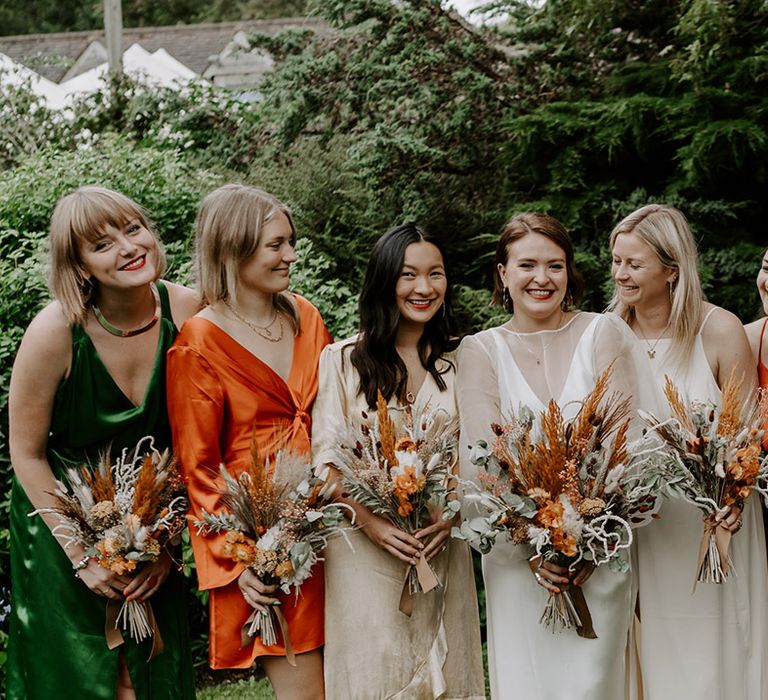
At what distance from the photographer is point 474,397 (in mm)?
4301

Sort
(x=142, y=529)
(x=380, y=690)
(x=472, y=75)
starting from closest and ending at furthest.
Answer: (x=142, y=529) < (x=380, y=690) < (x=472, y=75)

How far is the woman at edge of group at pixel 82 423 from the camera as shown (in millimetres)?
4145

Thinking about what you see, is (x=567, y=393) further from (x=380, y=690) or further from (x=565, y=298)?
(x=380, y=690)

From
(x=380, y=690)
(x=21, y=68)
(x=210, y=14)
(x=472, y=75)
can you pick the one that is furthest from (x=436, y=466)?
(x=210, y=14)

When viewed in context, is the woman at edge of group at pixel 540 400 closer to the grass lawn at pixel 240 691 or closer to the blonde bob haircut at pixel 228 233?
the blonde bob haircut at pixel 228 233

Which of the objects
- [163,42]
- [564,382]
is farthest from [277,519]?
[163,42]

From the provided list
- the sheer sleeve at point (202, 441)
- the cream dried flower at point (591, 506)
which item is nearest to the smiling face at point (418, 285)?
the sheer sleeve at point (202, 441)

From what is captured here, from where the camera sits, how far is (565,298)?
4590 millimetres

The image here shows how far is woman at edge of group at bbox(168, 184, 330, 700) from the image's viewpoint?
411 cm

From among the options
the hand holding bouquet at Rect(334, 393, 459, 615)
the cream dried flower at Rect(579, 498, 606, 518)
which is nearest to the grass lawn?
the hand holding bouquet at Rect(334, 393, 459, 615)

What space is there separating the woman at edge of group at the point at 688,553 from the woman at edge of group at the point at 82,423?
2.16 metres

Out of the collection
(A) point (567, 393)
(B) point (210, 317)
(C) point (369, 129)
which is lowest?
(A) point (567, 393)

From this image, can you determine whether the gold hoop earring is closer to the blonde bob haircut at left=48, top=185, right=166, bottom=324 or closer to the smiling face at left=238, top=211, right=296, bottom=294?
the smiling face at left=238, top=211, right=296, bottom=294

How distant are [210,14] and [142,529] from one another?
3768cm
